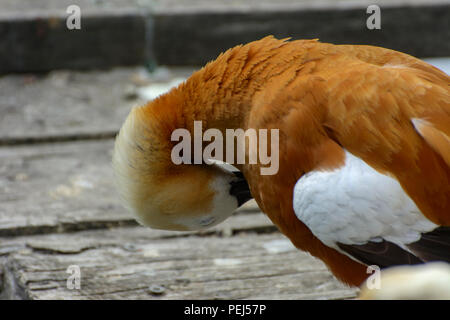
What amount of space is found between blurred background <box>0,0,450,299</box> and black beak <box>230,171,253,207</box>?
259 mm

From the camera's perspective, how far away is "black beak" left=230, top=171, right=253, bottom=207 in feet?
6.84

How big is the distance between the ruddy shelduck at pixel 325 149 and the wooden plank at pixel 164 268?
0.69ft

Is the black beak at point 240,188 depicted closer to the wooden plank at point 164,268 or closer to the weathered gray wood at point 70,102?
the wooden plank at point 164,268

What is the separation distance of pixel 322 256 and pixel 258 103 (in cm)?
47

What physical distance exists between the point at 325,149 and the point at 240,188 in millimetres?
418

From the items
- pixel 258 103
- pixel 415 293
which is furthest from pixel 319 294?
pixel 415 293

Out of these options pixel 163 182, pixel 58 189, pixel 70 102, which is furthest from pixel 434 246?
pixel 70 102

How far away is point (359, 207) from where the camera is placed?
1699mm

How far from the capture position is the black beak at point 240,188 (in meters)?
2.09

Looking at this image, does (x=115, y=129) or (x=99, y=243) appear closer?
(x=99, y=243)

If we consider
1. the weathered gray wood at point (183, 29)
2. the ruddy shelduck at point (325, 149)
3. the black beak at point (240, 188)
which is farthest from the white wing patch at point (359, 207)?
the weathered gray wood at point (183, 29)

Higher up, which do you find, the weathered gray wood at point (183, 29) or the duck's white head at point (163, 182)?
the weathered gray wood at point (183, 29)

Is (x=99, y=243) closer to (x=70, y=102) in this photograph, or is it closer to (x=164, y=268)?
(x=164, y=268)

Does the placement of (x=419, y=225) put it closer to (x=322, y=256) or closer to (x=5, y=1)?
(x=322, y=256)
